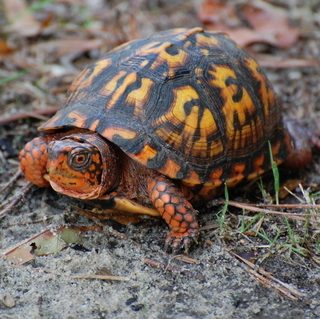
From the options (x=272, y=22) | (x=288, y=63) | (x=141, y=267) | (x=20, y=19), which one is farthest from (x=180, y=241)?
(x=20, y=19)

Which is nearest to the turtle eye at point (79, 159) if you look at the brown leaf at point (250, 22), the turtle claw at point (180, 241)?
the turtle claw at point (180, 241)

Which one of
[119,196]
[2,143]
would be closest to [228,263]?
[119,196]

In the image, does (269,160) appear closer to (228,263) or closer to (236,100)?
(236,100)

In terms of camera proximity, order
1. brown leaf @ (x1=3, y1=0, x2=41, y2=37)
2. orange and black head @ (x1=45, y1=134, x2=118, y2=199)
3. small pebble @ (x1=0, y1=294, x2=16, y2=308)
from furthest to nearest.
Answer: brown leaf @ (x1=3, y1=0, x2=41, y2=37) → orange and black head @ (x1=45, y1=134, x2=118, y2=199) → small pebble @ (x1=0, y1=294, x2=16, y2=308)

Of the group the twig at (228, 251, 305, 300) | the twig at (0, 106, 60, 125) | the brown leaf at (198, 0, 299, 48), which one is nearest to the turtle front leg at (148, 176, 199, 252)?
the twig at (228, 251, 305, 300)

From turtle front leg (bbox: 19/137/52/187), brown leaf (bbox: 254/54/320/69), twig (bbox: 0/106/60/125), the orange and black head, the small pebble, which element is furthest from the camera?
brown leaf (bbox: 254/54/320/69)

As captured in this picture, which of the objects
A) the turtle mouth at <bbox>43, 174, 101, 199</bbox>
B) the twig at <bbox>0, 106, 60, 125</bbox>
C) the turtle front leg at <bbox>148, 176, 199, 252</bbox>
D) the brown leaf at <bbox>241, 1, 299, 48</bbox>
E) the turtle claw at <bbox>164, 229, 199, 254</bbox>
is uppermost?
the turtle mouth at <bbox>43, 174, 101, 199</bbox>

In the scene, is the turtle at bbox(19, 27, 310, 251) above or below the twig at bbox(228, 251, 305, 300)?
above

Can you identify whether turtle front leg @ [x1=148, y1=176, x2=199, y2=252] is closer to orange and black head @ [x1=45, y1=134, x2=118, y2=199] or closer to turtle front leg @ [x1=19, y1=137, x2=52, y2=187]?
orange and black head @ [x1=45, y1=134, x2=118, y2=199]
